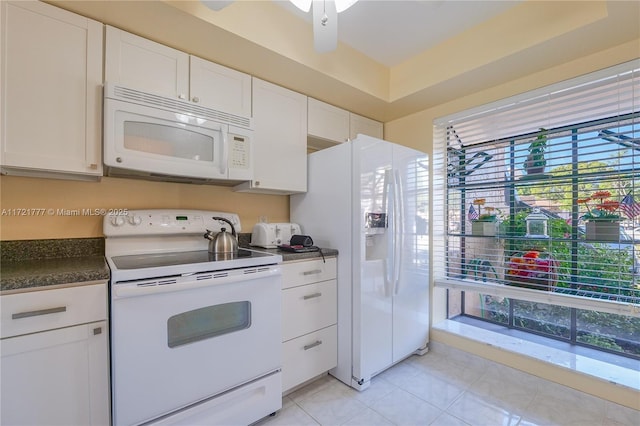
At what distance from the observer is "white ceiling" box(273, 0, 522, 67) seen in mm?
1781

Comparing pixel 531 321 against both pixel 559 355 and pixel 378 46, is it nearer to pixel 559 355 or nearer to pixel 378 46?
pixel 559 355

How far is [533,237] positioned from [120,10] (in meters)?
2.93

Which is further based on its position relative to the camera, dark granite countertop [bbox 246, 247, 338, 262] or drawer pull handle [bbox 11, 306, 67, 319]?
dark granite countertop [bbox 246, 247, 338, 262]

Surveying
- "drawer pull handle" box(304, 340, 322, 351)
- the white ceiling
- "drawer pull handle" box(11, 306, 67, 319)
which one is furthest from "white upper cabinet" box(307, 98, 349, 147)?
"drawer pull handle" box(11, 306, 67, 319)

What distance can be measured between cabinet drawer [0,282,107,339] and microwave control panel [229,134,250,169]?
992 mm

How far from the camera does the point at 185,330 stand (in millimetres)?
1361

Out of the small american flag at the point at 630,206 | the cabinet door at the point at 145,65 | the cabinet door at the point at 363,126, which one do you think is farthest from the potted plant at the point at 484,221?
the cabinet door at the point at 145,65

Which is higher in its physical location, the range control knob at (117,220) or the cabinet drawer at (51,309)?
the range control knob at (117,220)

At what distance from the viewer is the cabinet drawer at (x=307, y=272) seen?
179 cm

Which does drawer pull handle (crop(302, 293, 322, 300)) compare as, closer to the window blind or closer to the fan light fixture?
the window blind

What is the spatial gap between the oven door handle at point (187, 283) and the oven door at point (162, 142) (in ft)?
2.13

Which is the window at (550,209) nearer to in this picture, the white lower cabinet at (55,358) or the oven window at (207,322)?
the oven window at (207,322)

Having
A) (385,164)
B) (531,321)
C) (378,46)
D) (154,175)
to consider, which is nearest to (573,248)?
(531,321)

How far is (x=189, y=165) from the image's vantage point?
5.45 feet
